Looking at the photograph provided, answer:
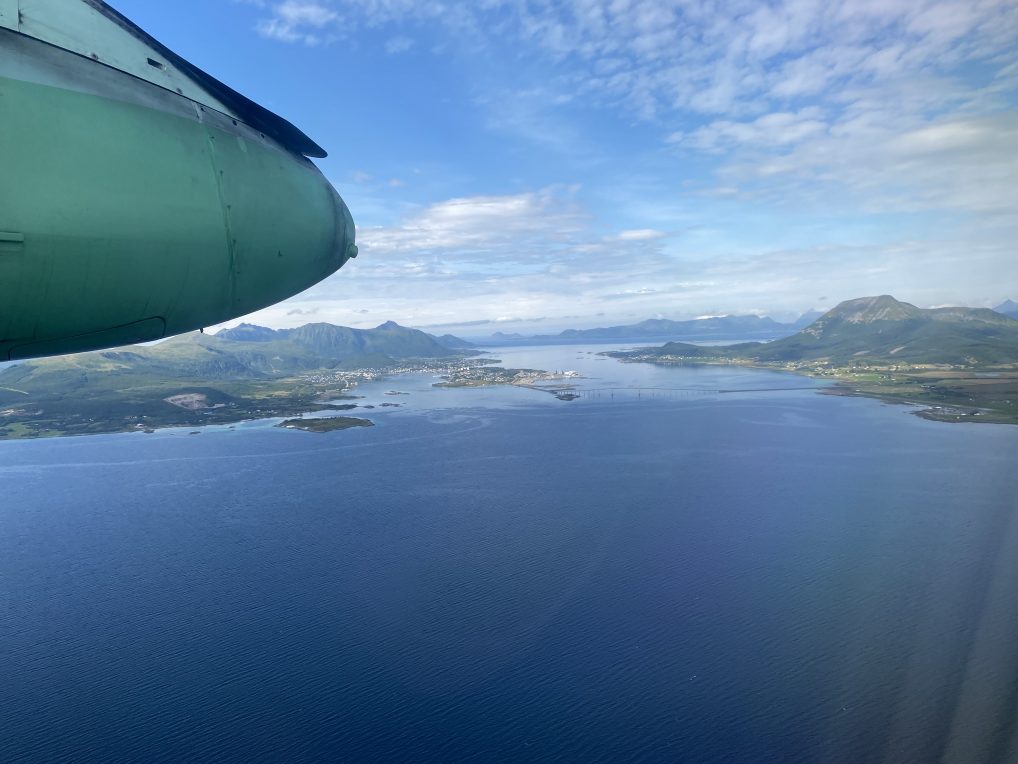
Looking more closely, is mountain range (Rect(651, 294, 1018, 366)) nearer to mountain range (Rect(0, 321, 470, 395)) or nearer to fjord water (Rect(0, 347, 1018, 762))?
fjord water (Rect(0, 347, 1018, 762))

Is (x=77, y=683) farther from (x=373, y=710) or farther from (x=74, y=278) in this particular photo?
(x=74, y=278)

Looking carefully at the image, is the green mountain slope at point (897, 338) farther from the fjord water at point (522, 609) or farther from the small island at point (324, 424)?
the small island at point (324, 424)

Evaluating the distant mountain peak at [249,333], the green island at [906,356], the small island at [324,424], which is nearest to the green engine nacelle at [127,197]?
the small island at [324,424]

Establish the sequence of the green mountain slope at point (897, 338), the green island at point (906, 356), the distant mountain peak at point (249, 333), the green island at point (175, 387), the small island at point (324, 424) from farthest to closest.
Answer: the distant mountain peak at point (249, 333)
the green mountain slope at point (897, 338)
the green island at point (175, 387)
the small island at point (324, 424)
the green island at point (906, 356)

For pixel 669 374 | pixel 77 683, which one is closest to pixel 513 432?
pixel 77 683

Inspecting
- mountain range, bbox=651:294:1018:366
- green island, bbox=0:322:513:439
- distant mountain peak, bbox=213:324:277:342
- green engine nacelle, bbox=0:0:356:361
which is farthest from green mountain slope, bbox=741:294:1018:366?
distant mountain peak, bbox=213:324:277:342

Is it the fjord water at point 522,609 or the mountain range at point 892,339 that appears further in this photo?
the mountain range at point 892,339
